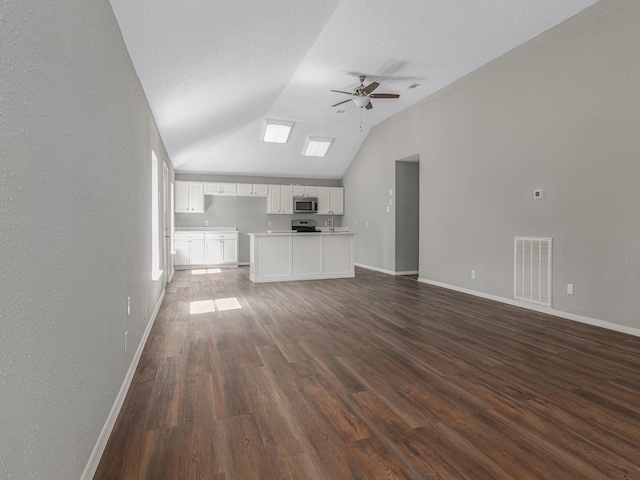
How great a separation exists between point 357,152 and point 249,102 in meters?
4.18

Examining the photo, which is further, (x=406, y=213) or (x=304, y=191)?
(x=304, y=191)

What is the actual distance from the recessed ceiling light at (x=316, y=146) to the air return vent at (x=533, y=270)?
5.22m

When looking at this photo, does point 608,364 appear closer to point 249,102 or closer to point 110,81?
point 110,81

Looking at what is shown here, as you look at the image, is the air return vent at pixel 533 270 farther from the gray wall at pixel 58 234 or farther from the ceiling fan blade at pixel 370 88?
the gray wall at pixel 58 234

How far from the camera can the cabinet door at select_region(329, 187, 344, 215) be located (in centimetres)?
1000

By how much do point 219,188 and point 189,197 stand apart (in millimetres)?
744

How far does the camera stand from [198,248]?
8.50 metres

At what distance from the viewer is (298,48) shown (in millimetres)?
3879

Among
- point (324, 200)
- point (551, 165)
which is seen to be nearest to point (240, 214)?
point (324, 200)

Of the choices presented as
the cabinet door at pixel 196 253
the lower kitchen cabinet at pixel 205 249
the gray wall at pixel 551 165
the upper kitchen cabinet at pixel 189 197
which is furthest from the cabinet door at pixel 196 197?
the gray wall at pixel 551 165

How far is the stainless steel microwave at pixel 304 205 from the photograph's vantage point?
Answer: 9.63 metres

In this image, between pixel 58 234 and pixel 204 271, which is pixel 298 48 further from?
pixel 204 271

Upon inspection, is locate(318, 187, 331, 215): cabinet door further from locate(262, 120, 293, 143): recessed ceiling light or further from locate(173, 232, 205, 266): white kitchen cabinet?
locate(173, 232, 205, 266): white kitchen cabinet

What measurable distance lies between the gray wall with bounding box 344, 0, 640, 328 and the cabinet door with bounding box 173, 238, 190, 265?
526 centimetres
